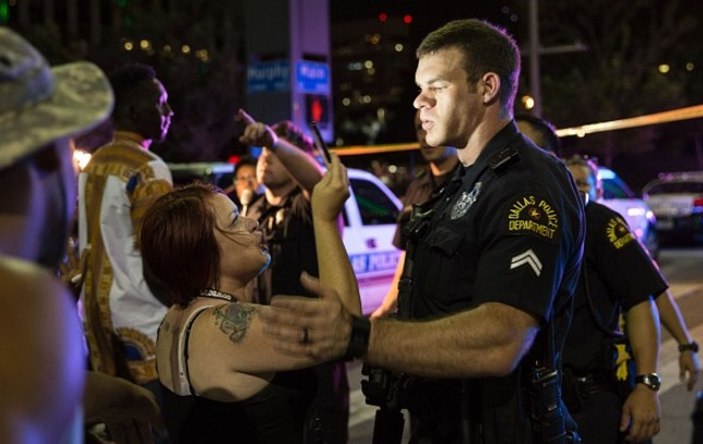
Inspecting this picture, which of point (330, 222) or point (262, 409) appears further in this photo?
point (330, 222)

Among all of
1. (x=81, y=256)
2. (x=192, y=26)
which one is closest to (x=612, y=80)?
(x=192, y=26)

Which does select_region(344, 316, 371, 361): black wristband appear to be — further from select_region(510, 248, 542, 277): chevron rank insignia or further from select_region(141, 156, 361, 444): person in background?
select_region(510, 248, 542, 277): chevron rank insignia

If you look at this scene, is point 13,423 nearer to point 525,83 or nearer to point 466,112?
point 466,112


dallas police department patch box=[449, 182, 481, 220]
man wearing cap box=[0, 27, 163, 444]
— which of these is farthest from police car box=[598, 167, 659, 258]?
man wearing cap box=[0, 27, 163, 444]

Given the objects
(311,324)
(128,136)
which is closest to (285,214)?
(128,136)

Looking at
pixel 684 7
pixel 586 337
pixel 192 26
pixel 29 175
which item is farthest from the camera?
pixel 684 7

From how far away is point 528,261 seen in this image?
256 cm

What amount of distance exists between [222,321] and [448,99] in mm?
895

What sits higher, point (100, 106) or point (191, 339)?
point (100, 106)

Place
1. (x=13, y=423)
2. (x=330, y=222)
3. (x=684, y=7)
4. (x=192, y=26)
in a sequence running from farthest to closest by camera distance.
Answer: (x=684, y=7) → (x=192, y=26) → (x=330, y=222) → (x=13, y=423)

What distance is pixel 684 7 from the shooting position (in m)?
33.9

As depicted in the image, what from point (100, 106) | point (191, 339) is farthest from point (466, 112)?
point (100, 106)

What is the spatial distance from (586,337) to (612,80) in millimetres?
29661

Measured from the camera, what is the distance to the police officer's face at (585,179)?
4.94 meters
